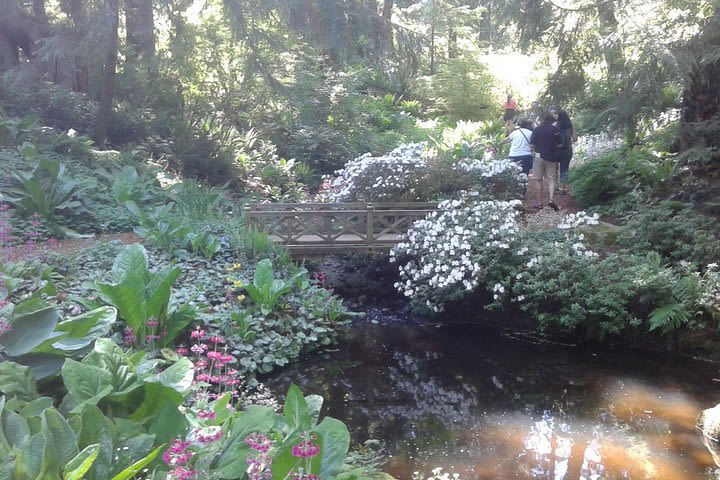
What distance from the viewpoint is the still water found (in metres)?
5.07

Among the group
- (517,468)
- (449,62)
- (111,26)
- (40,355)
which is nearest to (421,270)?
(517,468)

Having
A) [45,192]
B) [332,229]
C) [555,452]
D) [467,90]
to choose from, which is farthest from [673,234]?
[467,90]

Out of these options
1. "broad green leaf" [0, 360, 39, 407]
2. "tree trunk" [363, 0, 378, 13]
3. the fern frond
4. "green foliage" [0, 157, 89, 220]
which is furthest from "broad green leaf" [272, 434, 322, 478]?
"tree trunk" [363, 0, 378, 13]

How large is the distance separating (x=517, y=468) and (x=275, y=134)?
12.9 m

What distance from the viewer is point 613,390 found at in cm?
654

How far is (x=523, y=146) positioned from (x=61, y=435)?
9.95 m

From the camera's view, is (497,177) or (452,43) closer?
(497,177)

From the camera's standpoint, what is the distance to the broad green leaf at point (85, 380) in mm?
3535

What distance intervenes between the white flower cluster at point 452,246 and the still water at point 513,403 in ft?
2.22

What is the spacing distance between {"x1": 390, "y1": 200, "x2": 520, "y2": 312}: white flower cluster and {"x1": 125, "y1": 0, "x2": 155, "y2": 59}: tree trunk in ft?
24.6

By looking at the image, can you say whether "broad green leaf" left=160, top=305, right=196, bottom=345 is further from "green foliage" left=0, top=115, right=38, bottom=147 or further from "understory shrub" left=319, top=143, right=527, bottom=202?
"green foliage" left=0, top=115, right=38, bottom=147

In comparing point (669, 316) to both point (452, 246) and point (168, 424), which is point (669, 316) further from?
point (168, 424)

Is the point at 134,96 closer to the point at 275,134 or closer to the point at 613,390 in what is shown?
the point at 275,134

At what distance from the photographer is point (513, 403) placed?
6.24 meters
